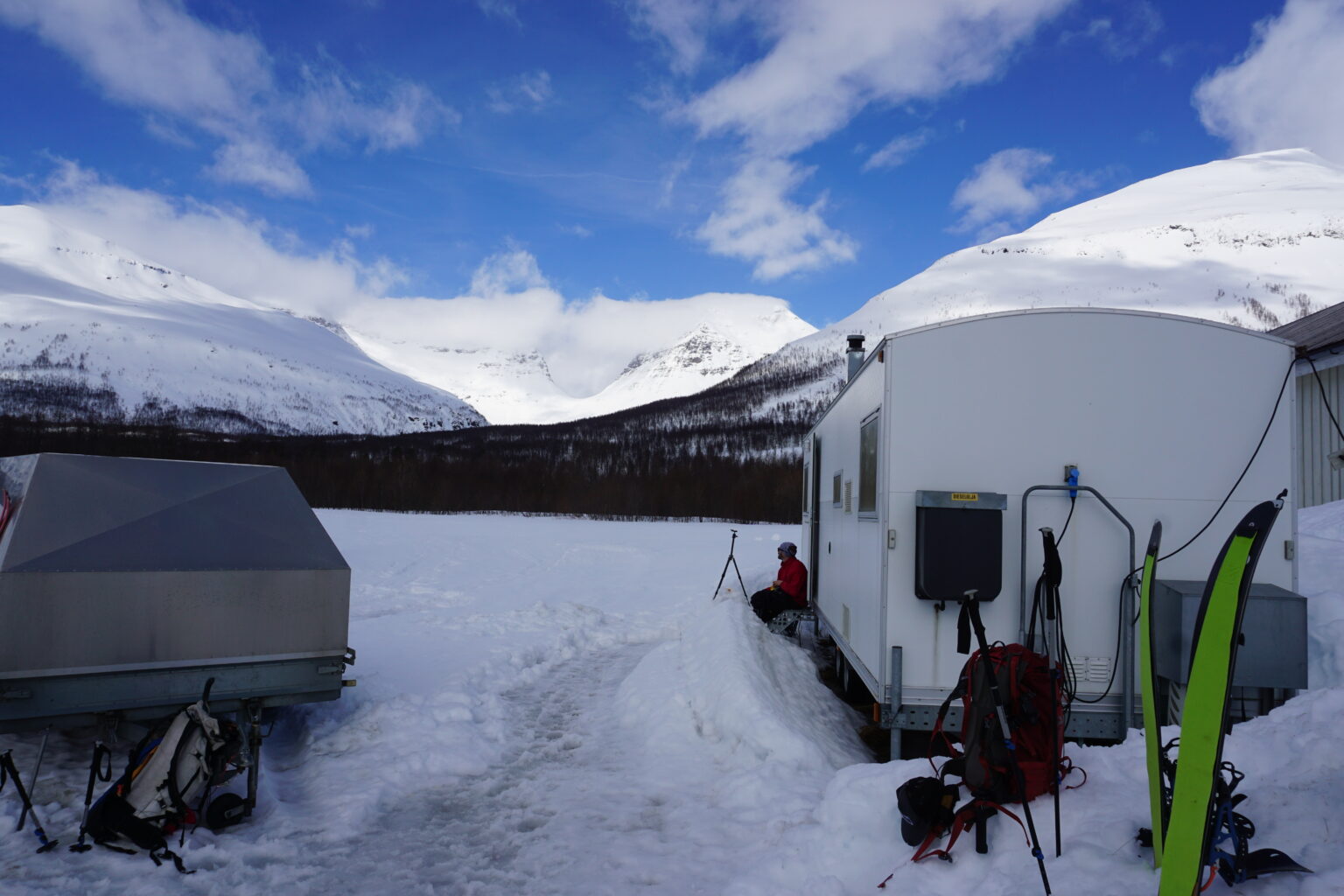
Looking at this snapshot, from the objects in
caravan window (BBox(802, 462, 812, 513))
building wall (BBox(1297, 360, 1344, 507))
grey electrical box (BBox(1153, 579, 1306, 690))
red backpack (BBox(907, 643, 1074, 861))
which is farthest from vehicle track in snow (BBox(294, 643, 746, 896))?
building wall (BBox(1297, 360, 1344, 507))

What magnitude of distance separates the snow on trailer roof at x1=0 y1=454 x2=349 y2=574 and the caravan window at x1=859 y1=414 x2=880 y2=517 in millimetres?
3925

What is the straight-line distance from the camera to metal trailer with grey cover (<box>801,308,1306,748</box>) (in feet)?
17.6

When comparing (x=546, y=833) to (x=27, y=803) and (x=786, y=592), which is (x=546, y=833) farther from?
(x=786, y=592)

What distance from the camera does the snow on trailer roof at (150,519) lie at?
4.88 metres

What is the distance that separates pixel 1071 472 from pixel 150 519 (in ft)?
21.1

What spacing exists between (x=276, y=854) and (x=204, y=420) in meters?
153

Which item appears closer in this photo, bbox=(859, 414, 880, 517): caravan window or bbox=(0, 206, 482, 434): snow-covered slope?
bbox=(859, 414, 880, 517): caravan window

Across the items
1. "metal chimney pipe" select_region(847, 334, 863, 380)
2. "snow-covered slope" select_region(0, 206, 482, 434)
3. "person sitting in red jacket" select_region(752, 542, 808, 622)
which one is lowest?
"person sitting in red jacket" select_region(752, 542, 808, 622)

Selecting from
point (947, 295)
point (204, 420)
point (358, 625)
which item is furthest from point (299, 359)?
point (358, 625)

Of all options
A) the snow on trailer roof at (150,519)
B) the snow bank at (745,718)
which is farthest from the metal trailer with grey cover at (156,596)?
the snow bank at (745,718)

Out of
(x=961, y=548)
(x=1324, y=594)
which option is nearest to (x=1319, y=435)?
(x=1324, y=594)

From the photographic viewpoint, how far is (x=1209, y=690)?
2.27 meters

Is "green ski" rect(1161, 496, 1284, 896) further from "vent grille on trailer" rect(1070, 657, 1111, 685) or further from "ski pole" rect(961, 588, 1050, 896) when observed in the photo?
"vent grille on trailer" rect(1070, 657, 1111, 685)

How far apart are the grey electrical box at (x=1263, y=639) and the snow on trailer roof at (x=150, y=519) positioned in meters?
5.63
